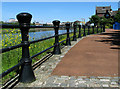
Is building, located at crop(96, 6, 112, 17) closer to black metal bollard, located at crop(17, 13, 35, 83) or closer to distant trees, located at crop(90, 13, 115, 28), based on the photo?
distant trees, located at crop(90, 13, 115, 28)

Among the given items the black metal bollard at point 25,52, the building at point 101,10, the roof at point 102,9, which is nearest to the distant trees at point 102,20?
the building at point 101,10

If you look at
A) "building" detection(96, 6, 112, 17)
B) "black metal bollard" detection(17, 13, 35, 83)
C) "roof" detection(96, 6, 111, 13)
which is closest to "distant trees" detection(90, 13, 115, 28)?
"building" detection(96, 6, 112, 17)

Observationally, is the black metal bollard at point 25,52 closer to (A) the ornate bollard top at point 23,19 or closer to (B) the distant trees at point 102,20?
(A) the ornate bollard top at point 23,19

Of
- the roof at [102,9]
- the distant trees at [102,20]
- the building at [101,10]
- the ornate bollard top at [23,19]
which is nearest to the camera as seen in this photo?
the ornate bollard top at [23,19]

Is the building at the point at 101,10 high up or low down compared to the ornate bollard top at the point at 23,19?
up

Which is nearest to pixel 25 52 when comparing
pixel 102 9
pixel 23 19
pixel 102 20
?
pixel 23 19

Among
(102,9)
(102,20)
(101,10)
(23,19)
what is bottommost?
(23,19)

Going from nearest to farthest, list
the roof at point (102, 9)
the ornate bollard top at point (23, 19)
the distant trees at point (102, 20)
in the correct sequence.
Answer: the ornate bollard top at point (23, 19) → the distant trees at point (102, 20) → the roof at point (102, 9)

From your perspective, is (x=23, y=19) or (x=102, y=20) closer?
(x=23, y=19)

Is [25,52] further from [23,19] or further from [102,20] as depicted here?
[102,20]

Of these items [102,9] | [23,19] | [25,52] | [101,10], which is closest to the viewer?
[23,19]

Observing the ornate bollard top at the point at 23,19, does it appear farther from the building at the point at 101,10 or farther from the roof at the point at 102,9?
the roof at the point at 102,9

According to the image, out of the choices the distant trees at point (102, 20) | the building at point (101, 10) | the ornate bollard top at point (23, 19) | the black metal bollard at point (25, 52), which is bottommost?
the black metal bollard at point (25, 52)

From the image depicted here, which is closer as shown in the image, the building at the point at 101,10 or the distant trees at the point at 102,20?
the distant trees at the point at 102,20
